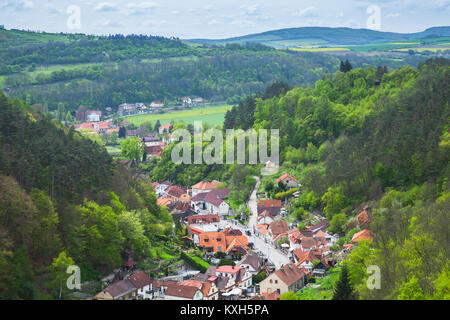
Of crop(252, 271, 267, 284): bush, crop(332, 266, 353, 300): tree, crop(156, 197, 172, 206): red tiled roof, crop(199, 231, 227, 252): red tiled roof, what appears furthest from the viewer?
crop(156, 197, 172, 206): red tiled roof

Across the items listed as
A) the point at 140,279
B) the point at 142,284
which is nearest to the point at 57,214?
the point at 140,279

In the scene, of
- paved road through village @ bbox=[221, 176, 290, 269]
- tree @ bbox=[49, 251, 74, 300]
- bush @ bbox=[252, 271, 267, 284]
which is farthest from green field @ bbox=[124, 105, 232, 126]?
tree @ bbox=[49, 251, 74, 300]

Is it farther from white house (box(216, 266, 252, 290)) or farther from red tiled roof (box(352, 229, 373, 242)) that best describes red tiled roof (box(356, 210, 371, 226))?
white house (box(216, 266, 252, 290))

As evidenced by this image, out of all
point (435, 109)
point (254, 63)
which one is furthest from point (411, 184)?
point (254, 63)

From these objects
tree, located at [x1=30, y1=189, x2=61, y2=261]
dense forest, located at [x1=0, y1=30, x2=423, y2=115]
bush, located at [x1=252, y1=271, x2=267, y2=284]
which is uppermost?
dense forest, located at [x1=0, y1=30, x2=423, y2=115]

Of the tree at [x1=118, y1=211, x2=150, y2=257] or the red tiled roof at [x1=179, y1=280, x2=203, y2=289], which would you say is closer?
the red tiled roof at [x1=179, y1=280, x2=203, y2=289]

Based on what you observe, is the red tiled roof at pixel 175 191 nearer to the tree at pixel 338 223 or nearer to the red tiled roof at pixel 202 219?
the red tiled roof at pixel 202 219

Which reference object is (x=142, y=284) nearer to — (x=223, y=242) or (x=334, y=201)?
(x=223, y=242)

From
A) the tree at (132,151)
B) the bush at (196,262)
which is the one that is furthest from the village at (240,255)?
the tree at (132,151)
